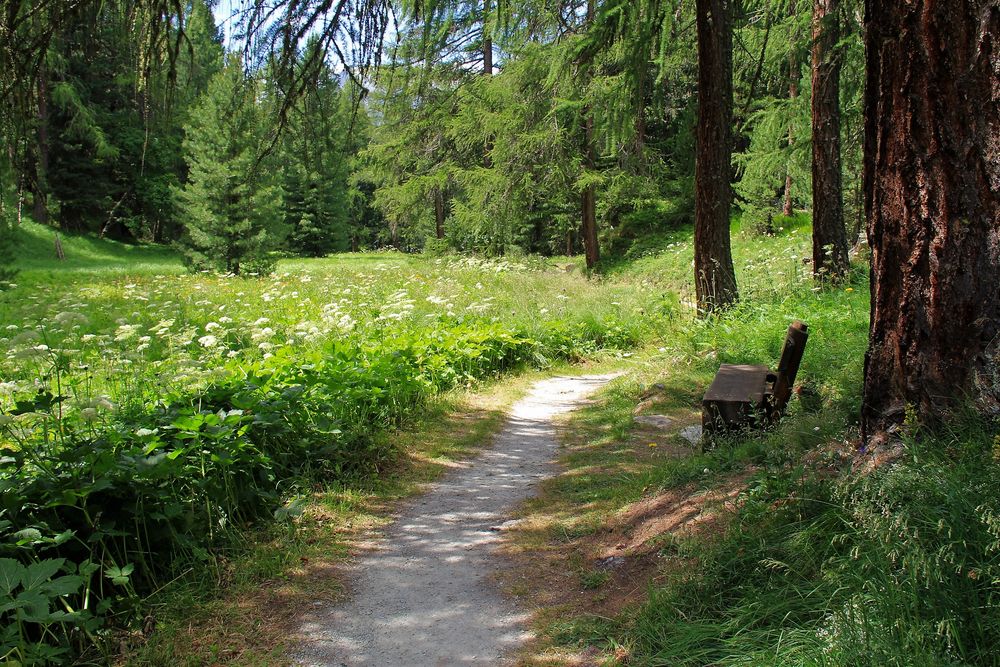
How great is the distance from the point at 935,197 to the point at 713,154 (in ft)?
20.8

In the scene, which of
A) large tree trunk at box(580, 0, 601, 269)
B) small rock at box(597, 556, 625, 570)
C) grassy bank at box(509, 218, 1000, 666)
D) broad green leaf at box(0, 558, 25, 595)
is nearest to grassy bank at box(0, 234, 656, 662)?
broad green leaf at box(0, 558, 25, 595)

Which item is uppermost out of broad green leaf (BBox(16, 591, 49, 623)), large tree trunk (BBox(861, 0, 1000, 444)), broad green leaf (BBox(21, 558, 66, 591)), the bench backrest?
large tree trunk (BBox(861, 0, 1000, 444))

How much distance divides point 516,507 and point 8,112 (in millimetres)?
3900

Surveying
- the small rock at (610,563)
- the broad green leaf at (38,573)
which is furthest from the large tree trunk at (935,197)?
the broad green leaf at (38,573)

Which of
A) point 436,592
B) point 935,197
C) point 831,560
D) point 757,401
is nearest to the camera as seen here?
point 831,560

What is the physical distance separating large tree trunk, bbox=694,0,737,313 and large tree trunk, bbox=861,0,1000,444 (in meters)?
5.84

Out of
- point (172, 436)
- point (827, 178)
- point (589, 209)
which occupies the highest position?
point (589, 209)

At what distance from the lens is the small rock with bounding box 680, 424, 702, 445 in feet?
18.4

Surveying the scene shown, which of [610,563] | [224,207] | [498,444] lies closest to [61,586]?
[610,563]

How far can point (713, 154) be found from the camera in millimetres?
9086

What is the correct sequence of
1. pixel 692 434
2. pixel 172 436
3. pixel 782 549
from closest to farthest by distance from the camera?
pixel 782 549
pixel 172 436
pixel 692 434

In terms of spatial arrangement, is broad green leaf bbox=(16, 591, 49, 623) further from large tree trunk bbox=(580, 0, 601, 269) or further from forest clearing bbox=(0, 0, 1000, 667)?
large tree trunk bbox=(580, 0, 601, 269)

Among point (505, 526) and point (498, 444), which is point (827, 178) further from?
point (505, 526)

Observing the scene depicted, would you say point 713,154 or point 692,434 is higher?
point 713,154
